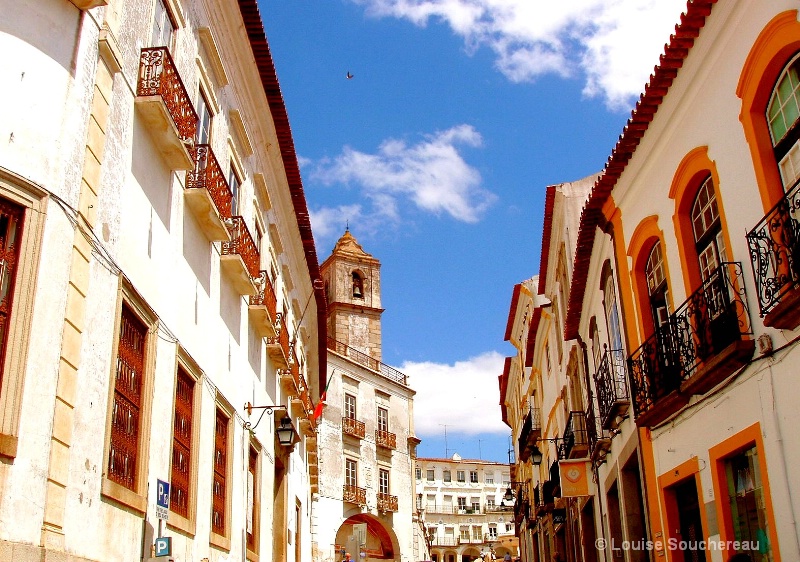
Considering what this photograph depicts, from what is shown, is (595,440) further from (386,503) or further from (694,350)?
(386,503)

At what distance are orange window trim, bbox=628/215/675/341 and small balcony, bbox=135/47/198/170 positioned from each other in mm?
5588

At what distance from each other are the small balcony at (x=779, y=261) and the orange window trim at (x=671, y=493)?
8.83ft

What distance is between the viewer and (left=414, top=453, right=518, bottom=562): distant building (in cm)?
7212

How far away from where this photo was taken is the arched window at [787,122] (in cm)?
702

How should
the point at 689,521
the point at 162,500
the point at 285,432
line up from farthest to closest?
the point at 285,432, the point at 689,521, the point at 162,500

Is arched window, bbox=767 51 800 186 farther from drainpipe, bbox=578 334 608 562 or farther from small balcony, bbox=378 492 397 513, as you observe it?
small balcony, bbox=378 492 397 513

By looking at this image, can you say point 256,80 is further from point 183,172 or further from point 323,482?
point 323,482

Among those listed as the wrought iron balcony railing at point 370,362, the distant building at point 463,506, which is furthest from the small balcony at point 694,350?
the distant building at point 463,506

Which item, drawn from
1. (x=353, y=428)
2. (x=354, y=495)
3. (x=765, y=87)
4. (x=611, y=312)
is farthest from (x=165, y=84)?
(x=354, y=495)

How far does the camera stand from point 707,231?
9.04m

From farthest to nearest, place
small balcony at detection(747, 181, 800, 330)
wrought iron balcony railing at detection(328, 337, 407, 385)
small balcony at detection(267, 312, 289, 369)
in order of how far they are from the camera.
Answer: wrought iron balcony railing at detection(328, 337, 407, 385)
small balcony at detection(267, 312, 289, 369)
small balcony at detection(747, 181, 800, 330)

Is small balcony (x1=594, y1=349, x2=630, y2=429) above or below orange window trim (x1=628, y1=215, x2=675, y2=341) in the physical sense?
below

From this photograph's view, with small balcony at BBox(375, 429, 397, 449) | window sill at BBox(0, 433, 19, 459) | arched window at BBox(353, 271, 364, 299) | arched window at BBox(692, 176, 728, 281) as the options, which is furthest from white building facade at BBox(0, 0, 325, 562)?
arched window at BBox(353, 271, 364, 299)

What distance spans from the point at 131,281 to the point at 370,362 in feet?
130
